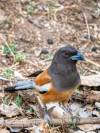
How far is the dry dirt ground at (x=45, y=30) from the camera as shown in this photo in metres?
7.87

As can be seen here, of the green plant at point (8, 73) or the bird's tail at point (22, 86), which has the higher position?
the green plant at point (8, 73)

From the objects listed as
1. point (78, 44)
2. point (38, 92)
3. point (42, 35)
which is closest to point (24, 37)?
point (42, 35)

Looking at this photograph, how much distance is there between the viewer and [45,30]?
336 inches

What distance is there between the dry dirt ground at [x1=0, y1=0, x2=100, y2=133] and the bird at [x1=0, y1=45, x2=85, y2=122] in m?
1.19

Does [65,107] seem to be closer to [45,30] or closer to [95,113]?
[95,113]

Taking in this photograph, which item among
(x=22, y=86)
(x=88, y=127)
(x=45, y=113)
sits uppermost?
(x=22, y=86)

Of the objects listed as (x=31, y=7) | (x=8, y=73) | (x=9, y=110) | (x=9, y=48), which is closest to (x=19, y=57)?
(x=9, y=48)

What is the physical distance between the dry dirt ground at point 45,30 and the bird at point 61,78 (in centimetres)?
119

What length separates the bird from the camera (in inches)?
245

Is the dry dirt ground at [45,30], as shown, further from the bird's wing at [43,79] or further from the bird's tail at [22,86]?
the bird's wing at [43,79]

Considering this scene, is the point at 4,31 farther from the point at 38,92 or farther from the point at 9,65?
the point at 38,92

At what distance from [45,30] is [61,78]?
2.38 m

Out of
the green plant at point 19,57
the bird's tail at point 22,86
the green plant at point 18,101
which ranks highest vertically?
the green plant at point 19,57

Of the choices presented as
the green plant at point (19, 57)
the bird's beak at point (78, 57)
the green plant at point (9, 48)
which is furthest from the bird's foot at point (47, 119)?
the green plant at point (9, 48)
